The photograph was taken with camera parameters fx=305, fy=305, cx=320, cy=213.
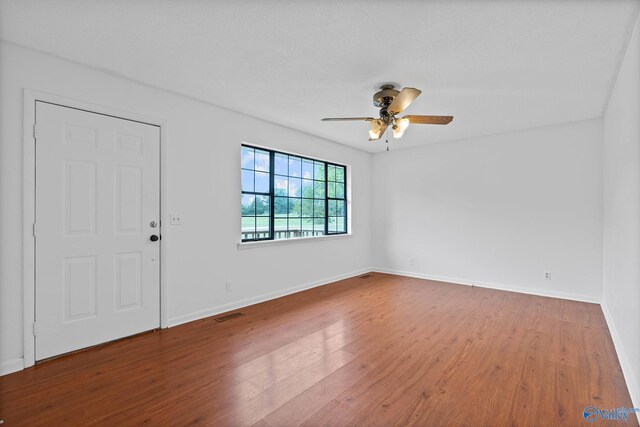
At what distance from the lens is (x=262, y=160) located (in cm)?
439

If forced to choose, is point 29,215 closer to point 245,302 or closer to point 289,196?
point 245,302

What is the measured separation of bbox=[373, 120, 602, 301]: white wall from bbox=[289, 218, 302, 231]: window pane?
211 cm

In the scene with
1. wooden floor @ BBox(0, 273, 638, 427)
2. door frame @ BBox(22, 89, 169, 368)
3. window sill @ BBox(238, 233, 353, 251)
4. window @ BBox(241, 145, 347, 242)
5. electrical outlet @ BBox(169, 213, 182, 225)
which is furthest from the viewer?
window @ BBox(241, 145, 347, 242)

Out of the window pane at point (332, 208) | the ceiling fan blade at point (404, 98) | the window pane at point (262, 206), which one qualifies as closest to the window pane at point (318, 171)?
the window pane at point (332, 208)

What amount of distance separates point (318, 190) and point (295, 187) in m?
0.59

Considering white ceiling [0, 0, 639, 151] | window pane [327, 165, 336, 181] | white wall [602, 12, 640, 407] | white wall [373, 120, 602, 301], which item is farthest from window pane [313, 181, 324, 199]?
white wall [602, 12, 640, 407]

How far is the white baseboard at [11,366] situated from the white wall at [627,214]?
14.2ft

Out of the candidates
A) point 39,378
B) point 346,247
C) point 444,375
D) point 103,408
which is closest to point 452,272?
point 346,247

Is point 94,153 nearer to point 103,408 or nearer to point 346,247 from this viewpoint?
point 103,408

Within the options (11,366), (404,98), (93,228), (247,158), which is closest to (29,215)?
(93,228)

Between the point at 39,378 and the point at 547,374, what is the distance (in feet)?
12.5

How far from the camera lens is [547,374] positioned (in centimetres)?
234

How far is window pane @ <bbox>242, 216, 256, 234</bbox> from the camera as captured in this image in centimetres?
414

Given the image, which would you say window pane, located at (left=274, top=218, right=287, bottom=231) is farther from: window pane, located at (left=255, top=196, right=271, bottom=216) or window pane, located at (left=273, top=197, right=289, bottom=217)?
window pane, located at (left=255, top=196, right=271, bottom=216)
